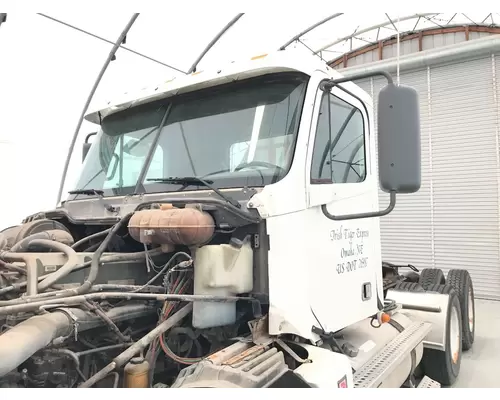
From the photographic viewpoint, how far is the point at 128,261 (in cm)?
269

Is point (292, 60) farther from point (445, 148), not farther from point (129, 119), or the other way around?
point (445, 148)

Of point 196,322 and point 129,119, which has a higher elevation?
point 129,119

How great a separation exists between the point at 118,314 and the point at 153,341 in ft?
0.78

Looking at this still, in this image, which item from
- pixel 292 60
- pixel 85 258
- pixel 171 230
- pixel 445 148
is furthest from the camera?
pixel 445 148

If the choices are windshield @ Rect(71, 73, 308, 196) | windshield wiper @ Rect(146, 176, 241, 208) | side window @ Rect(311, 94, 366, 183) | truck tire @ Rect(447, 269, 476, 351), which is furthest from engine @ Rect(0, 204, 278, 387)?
truck tire @ Rect(447, 269, 476, 351)

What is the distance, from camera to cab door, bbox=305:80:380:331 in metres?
2.79

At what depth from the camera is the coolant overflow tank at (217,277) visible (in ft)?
7.93

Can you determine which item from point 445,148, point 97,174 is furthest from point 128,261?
point 445,148

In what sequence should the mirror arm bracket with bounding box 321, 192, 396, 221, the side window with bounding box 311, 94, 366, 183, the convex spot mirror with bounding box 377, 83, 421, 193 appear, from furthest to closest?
the side window with bounding box 311, 94, 366, 183 → the mirror arm bracket with bounding box 321, 192, 396, 221 → the convex spot mirror with bounding box 377, 83, 421, 193

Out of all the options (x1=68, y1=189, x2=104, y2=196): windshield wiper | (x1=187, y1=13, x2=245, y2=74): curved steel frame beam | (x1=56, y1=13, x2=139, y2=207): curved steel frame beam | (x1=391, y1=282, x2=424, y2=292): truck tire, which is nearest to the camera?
(x1=68, y1=189, x2=104, y2=196): windshield wiper

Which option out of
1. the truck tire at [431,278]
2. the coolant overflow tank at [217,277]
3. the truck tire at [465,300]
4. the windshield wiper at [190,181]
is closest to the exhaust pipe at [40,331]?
the coolant overflow tank at [217,277]

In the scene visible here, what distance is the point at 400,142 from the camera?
2367 millimetres

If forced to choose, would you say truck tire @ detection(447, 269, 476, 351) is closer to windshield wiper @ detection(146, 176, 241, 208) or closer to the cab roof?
the cab roof

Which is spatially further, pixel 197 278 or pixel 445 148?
pixel 445 148
